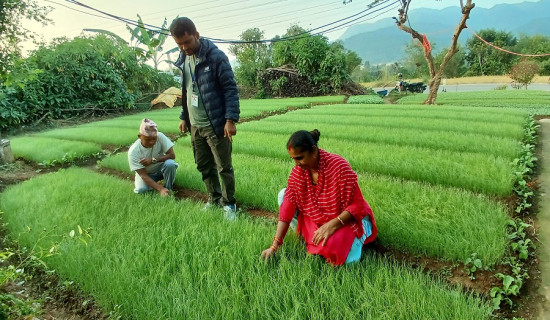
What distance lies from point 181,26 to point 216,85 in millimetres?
547

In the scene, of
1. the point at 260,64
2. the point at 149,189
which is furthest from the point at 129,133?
the point at 260,64

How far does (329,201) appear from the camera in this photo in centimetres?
199

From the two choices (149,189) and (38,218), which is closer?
(38,218)

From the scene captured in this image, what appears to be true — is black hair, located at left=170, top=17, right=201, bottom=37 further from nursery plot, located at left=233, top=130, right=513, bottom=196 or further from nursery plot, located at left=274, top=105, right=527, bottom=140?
nursery plot, located at left=274, top=105, right=527, bottom=140

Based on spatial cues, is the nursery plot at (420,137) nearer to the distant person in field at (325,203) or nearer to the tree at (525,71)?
the distant person in field at (325,203)

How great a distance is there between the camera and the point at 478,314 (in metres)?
1.44

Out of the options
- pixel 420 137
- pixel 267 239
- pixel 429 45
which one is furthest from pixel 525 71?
pixel 267 239

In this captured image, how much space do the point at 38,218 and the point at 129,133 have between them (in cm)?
500

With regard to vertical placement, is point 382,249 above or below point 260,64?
below

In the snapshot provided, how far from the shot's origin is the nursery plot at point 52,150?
566cm

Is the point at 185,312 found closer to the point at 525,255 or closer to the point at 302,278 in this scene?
the point at 302,278

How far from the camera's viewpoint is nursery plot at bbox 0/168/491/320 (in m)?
1.56

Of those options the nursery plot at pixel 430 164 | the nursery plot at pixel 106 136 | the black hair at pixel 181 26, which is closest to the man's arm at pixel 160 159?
the black hair at pixel 181 26

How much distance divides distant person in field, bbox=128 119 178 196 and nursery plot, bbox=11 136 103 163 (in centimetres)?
292
